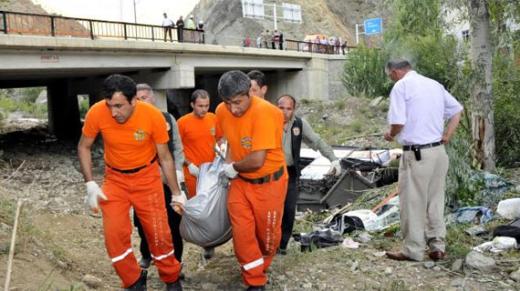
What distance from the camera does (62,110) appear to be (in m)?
25.5

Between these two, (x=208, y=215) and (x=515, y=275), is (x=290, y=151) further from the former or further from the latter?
(x=515, y=275)

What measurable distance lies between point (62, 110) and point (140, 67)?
723 cm

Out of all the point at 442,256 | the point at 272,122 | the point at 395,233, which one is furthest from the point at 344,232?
the point at 272,122

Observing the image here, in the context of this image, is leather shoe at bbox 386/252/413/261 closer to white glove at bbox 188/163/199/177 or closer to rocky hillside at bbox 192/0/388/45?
white glove at bbox 188/163/199/177

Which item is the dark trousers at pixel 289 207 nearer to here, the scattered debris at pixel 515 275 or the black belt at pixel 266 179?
the black belt at pixel 266 179

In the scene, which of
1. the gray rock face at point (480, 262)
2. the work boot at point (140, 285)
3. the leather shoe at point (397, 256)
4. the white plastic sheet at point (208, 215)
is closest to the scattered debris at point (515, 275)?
the gray rock face at point (480, 262)

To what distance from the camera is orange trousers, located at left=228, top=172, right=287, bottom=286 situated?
4.11 metres

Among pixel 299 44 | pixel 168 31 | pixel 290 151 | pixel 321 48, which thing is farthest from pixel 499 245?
pixel 321 48

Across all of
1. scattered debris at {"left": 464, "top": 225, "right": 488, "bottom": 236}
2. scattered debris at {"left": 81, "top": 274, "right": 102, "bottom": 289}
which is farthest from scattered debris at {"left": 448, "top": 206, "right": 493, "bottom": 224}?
scattered debris at {"left": 81, "top": 274, "right": 102, "bottom": 289}

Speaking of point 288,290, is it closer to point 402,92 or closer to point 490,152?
point 402,92

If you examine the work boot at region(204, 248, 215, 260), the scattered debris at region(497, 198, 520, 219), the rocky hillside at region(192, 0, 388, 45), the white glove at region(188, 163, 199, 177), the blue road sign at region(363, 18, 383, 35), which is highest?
the rocky hillside at region(192, 0, 388, 45)

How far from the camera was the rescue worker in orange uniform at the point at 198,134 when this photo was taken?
534cm

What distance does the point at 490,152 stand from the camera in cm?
816

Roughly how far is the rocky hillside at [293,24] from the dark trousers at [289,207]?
4870cm
